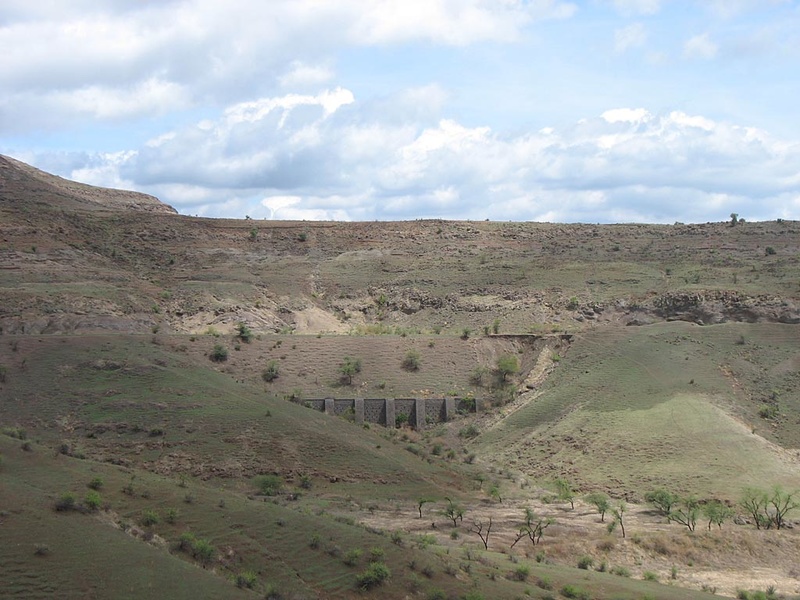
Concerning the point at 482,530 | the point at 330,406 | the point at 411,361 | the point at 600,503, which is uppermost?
the point at 411,361

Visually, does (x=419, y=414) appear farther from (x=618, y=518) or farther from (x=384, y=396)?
(x=618, y=518)

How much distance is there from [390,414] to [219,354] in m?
11.2

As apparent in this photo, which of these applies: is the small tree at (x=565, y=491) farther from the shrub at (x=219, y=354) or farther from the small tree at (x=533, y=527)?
the shrub at (x=219, y=354)

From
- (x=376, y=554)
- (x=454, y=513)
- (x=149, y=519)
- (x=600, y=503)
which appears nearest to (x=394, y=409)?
(x=454, y=513)

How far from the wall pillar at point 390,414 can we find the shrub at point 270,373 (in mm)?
7086

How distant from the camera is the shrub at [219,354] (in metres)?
64.1

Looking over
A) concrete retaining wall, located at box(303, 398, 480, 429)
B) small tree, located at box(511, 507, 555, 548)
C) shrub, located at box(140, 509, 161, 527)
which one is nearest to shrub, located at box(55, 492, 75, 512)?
shrub, located at box(140, 509, 161, 527)

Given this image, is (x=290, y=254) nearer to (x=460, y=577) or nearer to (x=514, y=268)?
(x=514, y=268)

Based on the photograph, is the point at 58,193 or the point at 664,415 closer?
the point at 664,415

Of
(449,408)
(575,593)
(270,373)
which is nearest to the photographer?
(575,593)

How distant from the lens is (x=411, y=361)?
6675 centimetres

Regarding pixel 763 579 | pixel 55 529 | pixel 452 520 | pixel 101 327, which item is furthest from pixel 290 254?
pixel 55 529

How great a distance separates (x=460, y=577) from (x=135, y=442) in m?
20.6

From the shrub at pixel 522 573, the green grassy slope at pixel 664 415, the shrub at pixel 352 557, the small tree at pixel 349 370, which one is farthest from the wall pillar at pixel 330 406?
the shrub at pixel 352 557
